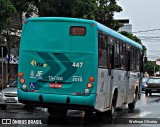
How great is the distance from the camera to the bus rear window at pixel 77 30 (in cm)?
1243

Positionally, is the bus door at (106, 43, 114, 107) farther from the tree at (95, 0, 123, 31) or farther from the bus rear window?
the tree at (95, 0, 123, 31)

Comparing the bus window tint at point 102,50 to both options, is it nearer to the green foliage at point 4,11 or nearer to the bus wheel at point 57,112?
the bus wheel at point 57,112

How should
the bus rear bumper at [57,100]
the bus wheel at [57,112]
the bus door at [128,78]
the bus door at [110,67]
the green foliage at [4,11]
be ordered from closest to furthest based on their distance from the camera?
1. the bus rear bumper at [57,100]
2. the bus door at [110,67]
3. the bus wheel at [57,112]
4. the bus door at [128,78]
5. the green foliage at [4,11]

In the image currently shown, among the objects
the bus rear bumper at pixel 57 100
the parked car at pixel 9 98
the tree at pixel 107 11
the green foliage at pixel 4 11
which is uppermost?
the tree at pixel 107 11

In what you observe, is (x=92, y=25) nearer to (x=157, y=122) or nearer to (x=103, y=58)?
(x=103, y=58)

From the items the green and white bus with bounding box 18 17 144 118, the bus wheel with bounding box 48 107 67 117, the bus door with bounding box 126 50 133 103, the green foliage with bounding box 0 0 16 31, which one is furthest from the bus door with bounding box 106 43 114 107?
the green foliage with bounding box 0 0 16 31

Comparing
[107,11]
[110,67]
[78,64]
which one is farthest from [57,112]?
[107,11]

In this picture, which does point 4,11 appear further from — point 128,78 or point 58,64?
point 58,64

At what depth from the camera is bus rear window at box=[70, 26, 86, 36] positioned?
1243cm

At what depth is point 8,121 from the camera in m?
13.4

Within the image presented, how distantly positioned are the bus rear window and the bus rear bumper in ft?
6.18

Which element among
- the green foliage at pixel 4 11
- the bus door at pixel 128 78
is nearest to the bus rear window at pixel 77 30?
the bus door at pixel 128 78

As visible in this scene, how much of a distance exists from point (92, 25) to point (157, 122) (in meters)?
4.19

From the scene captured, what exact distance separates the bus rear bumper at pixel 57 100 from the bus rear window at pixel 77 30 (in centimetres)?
188
